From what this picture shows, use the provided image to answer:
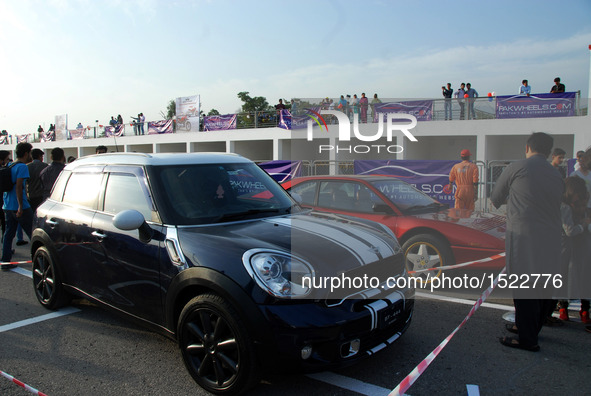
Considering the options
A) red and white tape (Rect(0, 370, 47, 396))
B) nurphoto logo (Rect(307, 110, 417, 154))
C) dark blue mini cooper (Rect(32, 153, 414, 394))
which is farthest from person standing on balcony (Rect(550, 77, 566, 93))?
red and white tape (Rect(0, 370, 47, 396))

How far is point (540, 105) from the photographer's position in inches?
688

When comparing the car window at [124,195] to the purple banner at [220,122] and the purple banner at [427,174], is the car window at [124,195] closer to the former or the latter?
the purple banner at [427,174]

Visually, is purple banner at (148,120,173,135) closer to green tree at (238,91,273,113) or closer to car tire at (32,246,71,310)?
car tire at (32,246,71,310)

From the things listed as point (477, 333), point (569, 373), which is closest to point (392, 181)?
point (477, 333)

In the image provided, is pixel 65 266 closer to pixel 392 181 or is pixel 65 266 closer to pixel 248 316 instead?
pixel 248 316

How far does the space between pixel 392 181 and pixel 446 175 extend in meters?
4.75

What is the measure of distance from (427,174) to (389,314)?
8.55 metres

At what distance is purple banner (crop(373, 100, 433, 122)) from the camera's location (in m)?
19.5

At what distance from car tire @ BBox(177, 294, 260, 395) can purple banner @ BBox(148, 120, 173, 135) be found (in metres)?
30.1

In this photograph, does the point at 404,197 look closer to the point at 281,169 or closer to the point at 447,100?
the point at 281,169

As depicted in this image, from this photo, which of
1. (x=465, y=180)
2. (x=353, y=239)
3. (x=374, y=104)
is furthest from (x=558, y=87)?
(x=353, y=239)

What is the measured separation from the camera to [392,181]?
6730 millimetres

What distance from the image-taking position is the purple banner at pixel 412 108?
63.9 ft

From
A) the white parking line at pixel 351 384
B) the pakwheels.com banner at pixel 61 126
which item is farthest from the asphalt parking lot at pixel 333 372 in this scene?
the pakwheels.com banner at pixel 61 126
